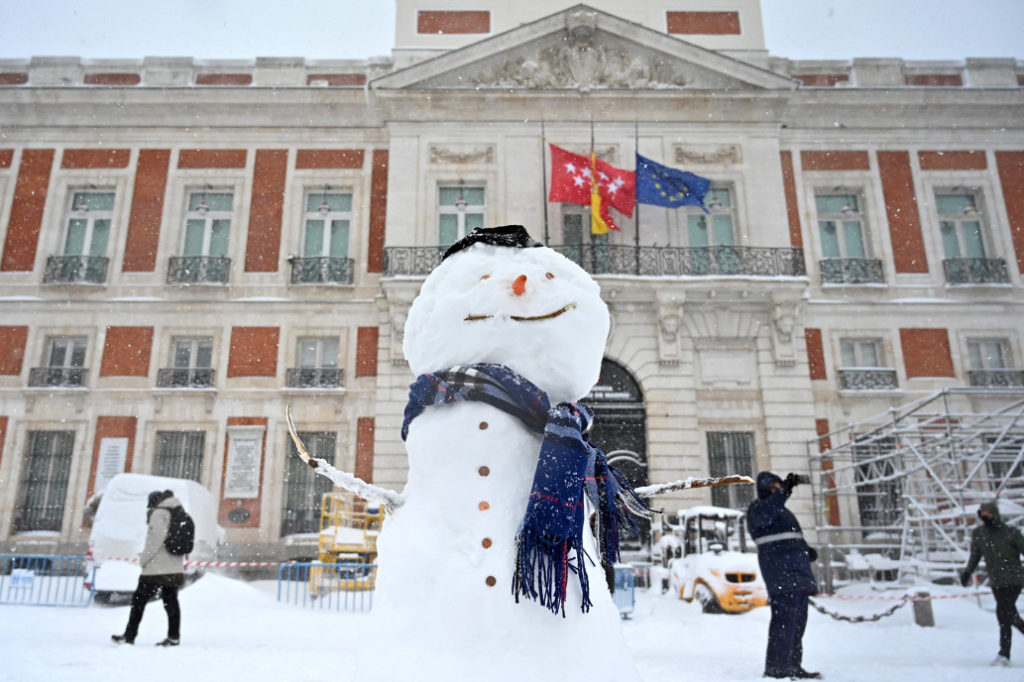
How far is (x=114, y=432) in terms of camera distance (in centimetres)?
1397

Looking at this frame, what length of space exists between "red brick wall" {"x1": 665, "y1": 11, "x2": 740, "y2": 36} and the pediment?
6.58 feet

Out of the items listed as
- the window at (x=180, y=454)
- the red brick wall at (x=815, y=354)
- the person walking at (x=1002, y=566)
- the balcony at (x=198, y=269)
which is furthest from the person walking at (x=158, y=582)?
the red brick wall at (x=815, y=354)

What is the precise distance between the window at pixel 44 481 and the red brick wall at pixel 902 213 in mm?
18266

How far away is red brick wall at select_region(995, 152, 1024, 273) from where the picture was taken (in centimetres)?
1516

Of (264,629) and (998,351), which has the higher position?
(998,351)

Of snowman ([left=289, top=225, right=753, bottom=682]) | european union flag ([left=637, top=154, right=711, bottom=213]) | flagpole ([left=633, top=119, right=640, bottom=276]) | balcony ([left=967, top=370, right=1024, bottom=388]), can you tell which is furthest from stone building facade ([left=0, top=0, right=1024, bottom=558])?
snowman ([left=289, top=225, right=753, bottom=682])

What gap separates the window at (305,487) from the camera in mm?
13664

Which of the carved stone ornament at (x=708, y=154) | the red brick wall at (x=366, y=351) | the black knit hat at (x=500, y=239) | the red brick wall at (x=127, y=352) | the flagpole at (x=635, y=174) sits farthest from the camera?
Answer: the carved stone ornament at (x=708, y=154)

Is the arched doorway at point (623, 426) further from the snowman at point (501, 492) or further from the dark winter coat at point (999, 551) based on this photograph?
the snowman at point (501, 492)

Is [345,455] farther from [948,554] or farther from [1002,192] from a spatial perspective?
[1002,192]

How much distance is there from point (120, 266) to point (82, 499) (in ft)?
16.5

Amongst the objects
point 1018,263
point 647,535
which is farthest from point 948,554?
point 1018,263

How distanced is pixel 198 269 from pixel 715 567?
12267mm

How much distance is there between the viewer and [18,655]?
5.14 meters
